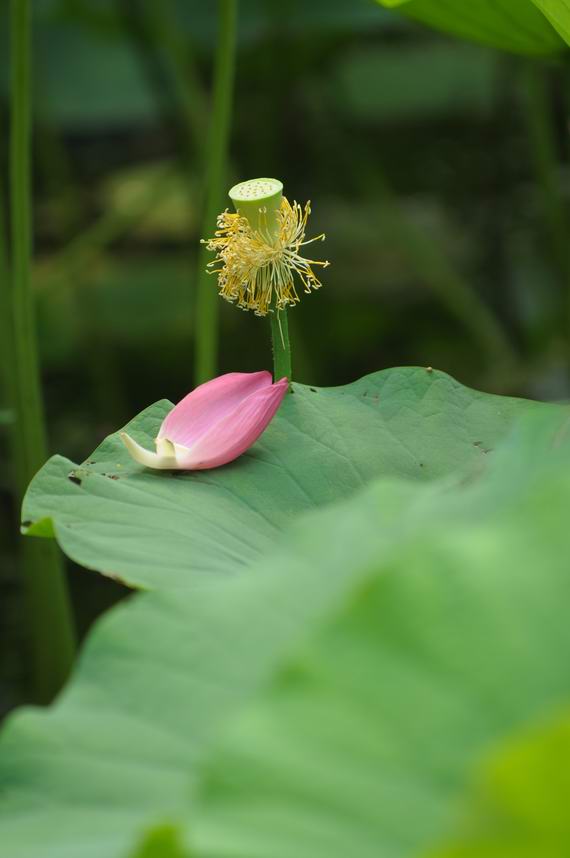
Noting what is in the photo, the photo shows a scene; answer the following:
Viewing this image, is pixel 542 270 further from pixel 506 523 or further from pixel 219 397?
pixel 506 523

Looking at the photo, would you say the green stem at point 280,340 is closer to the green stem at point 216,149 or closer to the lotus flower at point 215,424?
the lotus flower at point 215,424

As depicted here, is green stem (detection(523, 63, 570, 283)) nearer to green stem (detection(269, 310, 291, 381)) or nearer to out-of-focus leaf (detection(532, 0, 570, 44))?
out-of-focus leaf (detection(532, 0, 570, 44))

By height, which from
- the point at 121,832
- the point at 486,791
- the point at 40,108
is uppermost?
the point at 40,108

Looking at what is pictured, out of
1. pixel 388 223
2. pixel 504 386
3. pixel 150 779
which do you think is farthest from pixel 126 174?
pixel 150 779

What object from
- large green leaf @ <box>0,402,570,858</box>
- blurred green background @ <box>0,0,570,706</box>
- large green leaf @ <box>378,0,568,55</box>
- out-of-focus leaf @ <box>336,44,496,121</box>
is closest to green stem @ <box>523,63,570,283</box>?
blurred green background @ <box>0,0,570,706</box>

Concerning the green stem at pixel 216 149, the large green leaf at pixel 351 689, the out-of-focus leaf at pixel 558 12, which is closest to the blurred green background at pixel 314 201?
the green stem at pixel 216 149

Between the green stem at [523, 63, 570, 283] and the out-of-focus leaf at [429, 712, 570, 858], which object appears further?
the green stem at [523, 63, 570, 283]

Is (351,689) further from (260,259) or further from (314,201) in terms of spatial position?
(314,201)

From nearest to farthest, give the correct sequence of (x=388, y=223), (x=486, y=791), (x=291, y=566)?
(x=486, y=791), (x=291, y=566), (x=388, y=223)
